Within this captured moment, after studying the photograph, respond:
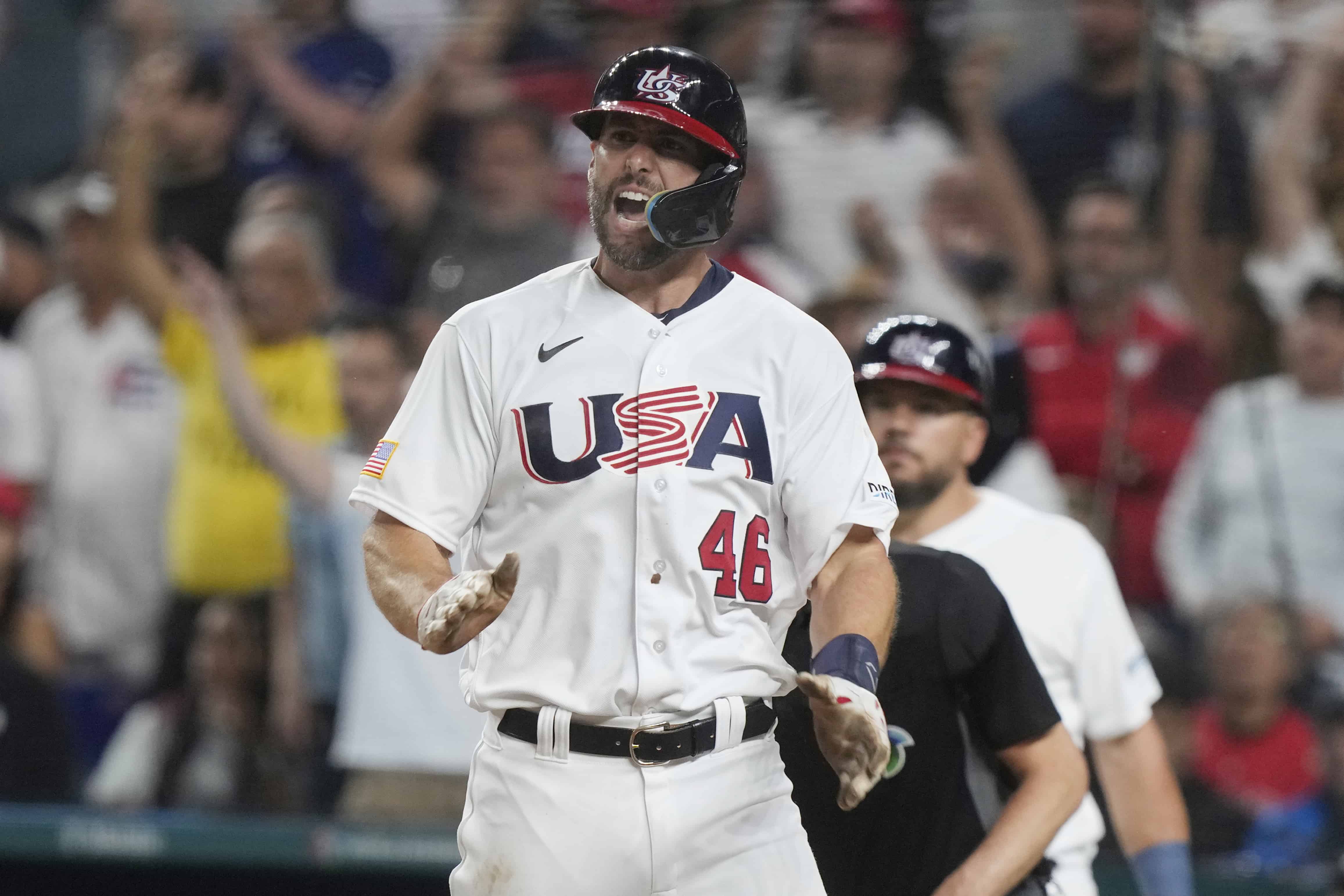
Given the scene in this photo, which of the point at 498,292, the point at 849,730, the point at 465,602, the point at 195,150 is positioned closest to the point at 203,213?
the point at 195,150

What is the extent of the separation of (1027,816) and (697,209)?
118 cm

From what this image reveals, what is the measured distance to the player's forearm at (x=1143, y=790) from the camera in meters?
3.14

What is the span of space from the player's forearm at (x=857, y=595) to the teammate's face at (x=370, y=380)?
3129 mm

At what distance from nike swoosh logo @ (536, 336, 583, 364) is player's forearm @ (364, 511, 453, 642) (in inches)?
11.9

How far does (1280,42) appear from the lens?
4.86 metres

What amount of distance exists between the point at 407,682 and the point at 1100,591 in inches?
102

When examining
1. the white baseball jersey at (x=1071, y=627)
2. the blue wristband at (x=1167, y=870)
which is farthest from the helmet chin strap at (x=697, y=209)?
the blue wristband at (x=1167, y=870)

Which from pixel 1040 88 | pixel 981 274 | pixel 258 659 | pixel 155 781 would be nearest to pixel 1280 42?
pixel 1040 88

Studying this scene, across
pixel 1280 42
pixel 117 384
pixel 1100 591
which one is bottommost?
pixel 1100 591

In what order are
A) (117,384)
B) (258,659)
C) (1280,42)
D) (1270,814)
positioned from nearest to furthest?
(1270,814), (1280,42), (258,659), (117,384)

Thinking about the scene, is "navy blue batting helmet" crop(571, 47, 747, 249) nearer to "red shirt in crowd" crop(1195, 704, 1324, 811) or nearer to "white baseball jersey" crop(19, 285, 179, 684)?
"red shirt in crowd" crop(1195, 704, 1324, 811)

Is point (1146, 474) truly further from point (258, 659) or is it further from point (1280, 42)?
point (258, 659)

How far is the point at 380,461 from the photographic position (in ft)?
7.39

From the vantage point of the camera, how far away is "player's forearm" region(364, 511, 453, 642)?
2.10m
